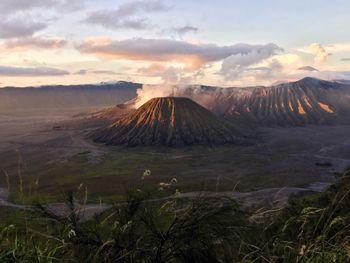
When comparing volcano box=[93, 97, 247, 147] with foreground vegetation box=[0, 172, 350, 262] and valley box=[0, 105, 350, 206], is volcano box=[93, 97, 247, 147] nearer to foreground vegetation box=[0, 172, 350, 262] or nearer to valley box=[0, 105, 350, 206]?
valley box=[0, 105, 350, 206]

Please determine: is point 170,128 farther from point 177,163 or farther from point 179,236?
point 179,236

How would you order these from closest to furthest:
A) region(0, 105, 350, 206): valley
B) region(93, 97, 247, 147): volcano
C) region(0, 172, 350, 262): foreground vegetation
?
1. region(0, 172, 350, 262): foreground vegetation
2. region(0, 105, 350, 206): valley
3. region(93, 97, 247, 147): volcano

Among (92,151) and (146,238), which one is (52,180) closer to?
(92,151)

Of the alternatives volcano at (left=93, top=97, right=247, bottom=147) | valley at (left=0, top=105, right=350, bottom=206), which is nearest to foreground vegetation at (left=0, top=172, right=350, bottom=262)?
valley at (left=0, top=105, right=350, bottom=206)

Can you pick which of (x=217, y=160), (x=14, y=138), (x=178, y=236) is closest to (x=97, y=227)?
(x=178, y=236)

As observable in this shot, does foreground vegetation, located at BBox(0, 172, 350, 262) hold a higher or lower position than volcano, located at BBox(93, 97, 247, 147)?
higher

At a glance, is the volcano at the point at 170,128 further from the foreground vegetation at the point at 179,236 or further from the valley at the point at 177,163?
the foreground vegetation at the point at 179,236

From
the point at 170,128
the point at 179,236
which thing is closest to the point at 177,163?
the point at 170,128

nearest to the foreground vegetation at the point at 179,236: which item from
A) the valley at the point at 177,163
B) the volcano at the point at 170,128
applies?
the valley at the point at 177,163
